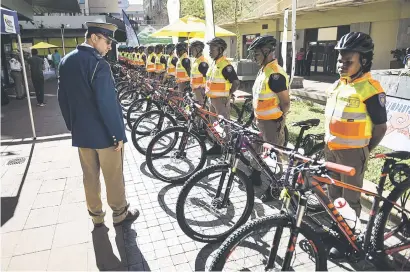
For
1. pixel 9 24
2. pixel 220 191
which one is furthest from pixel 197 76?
pixel 220 191

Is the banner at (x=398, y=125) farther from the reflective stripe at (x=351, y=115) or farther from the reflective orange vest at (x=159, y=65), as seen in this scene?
the reflective orange vest at (x=159, y=65)

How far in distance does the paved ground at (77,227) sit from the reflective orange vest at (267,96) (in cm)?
113

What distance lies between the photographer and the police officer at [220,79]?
5.57 meters

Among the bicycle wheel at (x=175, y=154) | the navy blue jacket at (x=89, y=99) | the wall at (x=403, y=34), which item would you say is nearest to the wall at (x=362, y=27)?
the wall at (x=403, y=34)

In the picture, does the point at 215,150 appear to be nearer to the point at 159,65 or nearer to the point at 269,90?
the point at 269,90

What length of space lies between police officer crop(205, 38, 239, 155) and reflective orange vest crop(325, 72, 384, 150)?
2.72 metres

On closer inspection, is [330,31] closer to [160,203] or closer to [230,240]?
[160,203]

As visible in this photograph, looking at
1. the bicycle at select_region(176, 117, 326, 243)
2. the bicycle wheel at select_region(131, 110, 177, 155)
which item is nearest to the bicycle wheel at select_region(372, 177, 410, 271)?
the bicycle at select_region(176, 117, 326, 243)

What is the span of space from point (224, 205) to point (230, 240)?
1253 millimetres

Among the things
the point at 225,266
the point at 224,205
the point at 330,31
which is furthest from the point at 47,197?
the point at 330,31

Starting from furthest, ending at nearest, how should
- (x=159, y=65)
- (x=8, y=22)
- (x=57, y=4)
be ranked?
(x=57, y=4) → (x=159, y=65) → (x=8, y=22)

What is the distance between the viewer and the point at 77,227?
3.59 metres

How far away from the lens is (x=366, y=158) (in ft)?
9.81

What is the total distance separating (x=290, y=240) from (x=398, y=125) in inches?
157
